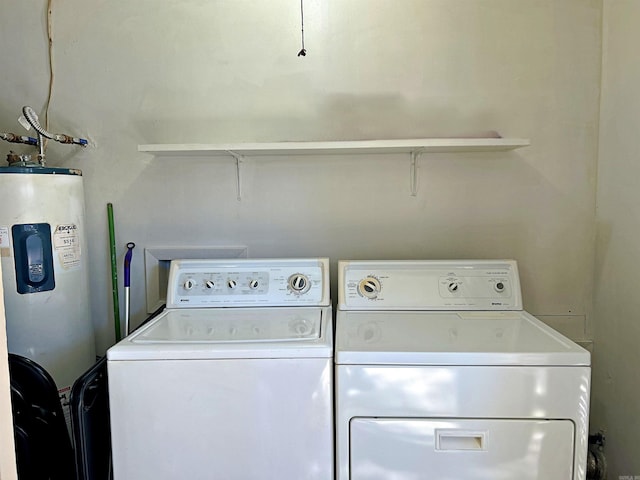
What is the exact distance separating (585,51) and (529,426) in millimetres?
1484

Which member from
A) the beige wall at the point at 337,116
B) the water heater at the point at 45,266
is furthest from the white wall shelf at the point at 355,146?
the water heater at the point at 45,266

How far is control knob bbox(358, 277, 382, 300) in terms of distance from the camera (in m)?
1.68

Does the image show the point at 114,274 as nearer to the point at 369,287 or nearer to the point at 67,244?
the point at 67,244

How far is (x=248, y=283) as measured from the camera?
5.56 feet

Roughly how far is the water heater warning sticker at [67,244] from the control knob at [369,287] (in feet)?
3.55

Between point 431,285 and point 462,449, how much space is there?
61cm

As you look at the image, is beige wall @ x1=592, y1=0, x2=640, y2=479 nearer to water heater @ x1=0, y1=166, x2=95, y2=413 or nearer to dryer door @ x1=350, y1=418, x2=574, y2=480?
dryer door @ x1=350, y1=418, x2=574, y2=480

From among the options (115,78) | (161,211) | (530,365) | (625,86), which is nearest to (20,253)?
(161,211)

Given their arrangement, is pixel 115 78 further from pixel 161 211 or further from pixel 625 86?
pixel 625 86

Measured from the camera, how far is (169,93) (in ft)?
6.25

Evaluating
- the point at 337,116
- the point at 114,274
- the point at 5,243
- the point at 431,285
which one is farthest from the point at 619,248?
the point at 5,243

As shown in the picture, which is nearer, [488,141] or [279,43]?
[488,141]

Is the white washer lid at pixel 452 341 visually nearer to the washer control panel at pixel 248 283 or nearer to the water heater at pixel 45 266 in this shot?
the washer control panel at pixel 248 283

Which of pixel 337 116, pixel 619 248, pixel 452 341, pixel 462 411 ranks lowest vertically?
pixel 462 411
